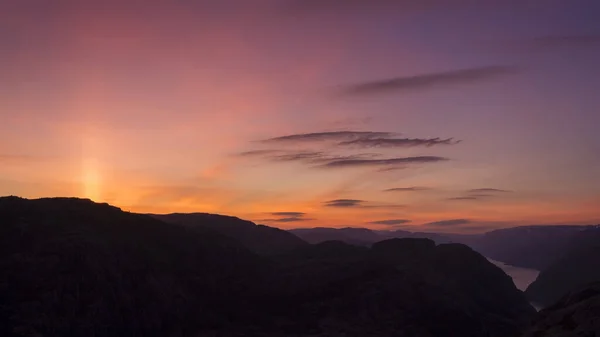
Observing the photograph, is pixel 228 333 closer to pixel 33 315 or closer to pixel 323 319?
pixel 323 319

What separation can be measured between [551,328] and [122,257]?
138 metres

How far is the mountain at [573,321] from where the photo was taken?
98562 millimetres

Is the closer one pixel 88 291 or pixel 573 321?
pixel 573 321

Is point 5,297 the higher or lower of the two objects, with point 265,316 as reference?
higher

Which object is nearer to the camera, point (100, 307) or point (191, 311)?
point (100, 307)

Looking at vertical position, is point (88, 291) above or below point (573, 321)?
above

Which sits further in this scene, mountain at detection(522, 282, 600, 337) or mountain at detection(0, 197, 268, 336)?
mountain at detection(0, 197, 268, 336)

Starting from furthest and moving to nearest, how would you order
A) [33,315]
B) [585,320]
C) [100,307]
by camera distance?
[100,307], [33,315], [585,320]

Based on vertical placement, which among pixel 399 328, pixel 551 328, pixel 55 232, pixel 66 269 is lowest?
Result: pixel 399 328

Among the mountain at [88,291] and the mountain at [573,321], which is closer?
the mountain at [573,321]

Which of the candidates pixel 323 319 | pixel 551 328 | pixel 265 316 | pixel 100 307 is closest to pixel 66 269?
pixel 100 307

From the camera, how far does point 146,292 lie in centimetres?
18238

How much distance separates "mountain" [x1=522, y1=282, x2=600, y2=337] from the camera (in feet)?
323

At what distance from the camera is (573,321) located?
105m
